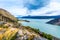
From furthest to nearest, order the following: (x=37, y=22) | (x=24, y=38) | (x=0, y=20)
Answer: (x=37, y=22)
(x=0, y=20)
(x=24, y=38)

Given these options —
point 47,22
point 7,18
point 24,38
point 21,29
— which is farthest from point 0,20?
point 47,22

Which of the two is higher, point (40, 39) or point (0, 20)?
point (0, 20)

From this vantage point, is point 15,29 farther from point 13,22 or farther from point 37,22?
point 37,22

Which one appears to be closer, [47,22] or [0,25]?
[0,25]

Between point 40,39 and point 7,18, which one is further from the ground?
point 7,18

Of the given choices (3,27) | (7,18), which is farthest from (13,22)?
(3,27)

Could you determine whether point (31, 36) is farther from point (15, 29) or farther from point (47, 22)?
point (47, 22)

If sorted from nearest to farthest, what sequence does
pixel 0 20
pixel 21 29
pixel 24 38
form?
pixel 24 38 < pixel 21 29 < pixel 0 20

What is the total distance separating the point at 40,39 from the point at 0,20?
2.64 metres

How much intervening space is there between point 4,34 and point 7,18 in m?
2.20

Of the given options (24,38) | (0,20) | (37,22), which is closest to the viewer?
(24,38)

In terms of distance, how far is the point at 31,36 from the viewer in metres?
8.42

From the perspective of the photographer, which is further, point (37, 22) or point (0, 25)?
point (37, 22)

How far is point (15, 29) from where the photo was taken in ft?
29.1
